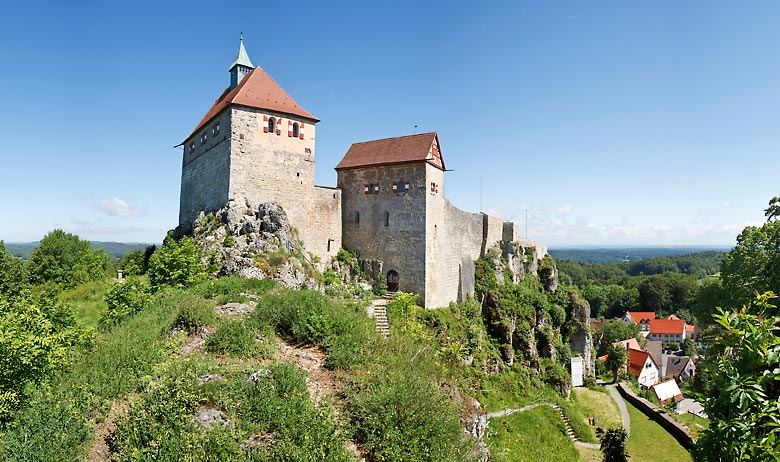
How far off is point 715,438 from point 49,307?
62.4 feet

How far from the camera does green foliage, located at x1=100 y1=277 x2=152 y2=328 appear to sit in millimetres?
18156

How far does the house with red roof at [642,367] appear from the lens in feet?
173

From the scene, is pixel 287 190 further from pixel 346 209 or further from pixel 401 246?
pixel 401 246

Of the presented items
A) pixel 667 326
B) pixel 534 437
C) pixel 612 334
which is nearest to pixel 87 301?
pixel 534 437

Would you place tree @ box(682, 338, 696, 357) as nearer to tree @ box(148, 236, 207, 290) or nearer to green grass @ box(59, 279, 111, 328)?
tree @ box(148, 236, 207, 290)

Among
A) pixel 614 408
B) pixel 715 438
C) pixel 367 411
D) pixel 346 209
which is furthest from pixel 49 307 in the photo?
pixel 614 408

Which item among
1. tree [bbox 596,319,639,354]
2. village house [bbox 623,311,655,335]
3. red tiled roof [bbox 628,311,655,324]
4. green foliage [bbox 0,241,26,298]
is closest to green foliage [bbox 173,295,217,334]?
green foliage [bbox 0,241,26,298]

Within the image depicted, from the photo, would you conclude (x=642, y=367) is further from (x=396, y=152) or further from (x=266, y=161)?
(x=266, y=161)

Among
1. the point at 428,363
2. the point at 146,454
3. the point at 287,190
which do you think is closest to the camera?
the point at 146,454

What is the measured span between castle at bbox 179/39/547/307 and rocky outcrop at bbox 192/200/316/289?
1.07m

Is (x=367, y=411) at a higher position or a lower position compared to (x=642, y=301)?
higher

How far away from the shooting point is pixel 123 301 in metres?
19.8

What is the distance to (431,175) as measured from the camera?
26.9 meters

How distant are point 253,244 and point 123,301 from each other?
6506 millimetres
